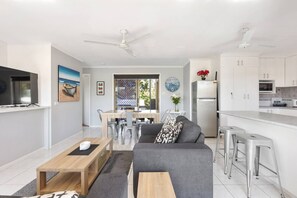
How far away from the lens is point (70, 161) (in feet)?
6.71

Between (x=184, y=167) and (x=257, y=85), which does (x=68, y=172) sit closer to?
(x=184, y=167)

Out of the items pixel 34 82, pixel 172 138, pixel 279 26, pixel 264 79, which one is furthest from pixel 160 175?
pixel 264 79

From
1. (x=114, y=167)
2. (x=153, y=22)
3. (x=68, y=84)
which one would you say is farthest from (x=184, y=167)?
(x=68, y=84)

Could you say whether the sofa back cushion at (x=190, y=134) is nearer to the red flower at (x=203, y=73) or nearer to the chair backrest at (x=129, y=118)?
the chair backrest at (x=129, y=118)

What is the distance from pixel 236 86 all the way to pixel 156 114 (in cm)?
236

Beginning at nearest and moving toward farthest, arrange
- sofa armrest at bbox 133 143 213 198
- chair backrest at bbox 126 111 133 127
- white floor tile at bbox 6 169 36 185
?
sofa armrest at bbox 133 143 213 198
white floor tile at bbox 6 169 36 185
chair backrest at bbox 126 111 133 127

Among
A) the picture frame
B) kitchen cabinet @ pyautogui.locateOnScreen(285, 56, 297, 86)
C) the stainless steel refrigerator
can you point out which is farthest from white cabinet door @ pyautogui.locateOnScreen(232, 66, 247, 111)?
the picture frame

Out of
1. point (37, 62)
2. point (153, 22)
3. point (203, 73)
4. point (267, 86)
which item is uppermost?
point (153, 22)

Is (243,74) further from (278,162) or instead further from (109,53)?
(109,53)

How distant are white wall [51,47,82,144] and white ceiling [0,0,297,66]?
1.27 feet

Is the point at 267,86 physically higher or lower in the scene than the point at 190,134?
higher

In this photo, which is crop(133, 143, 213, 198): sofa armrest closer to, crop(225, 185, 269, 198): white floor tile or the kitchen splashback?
crop(225, 185, 269, 198): white floor tile

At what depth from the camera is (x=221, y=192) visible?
7.16ft

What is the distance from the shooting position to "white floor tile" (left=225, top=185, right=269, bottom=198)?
2115mm
